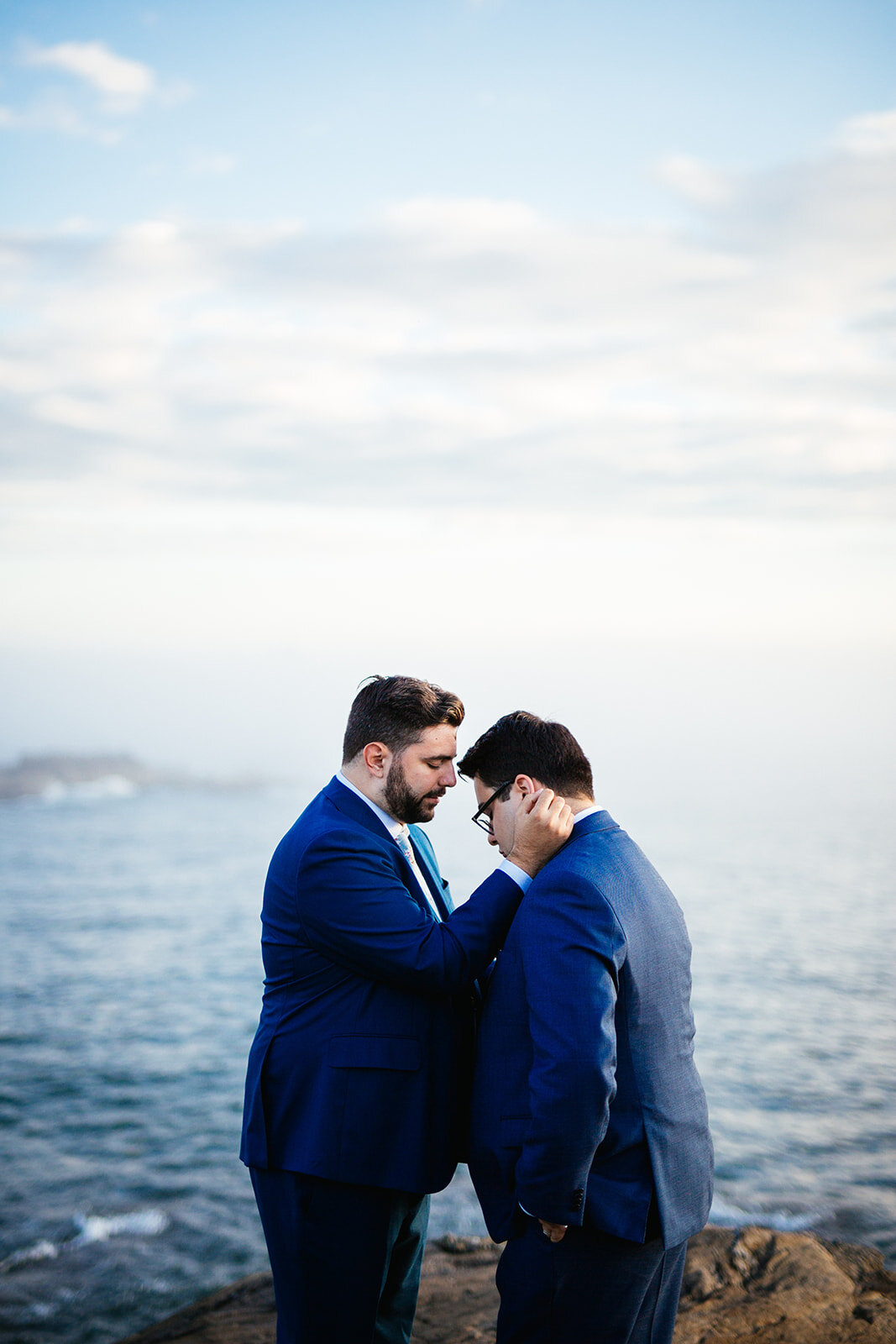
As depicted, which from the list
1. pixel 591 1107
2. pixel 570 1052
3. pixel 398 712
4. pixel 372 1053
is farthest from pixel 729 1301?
pixel 398 712

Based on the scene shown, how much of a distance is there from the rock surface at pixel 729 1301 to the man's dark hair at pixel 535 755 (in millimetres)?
2659

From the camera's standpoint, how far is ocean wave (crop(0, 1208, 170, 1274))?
6.91 meters

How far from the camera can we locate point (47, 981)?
15.5 metres

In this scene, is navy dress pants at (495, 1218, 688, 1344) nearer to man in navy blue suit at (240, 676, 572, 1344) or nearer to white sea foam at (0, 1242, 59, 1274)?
man in navy blue suit at (240, 676, 572, 1344)

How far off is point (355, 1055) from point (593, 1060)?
83 centimetres

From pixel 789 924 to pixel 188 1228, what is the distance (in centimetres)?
1579

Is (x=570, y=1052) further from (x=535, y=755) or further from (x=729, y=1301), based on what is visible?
(x=729, y=1301)

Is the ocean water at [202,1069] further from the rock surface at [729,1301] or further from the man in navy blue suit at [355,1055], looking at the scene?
the man in navy blue suit at [355,1055]

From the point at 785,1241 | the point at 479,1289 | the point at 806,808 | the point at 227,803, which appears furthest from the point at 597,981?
the point at 227,803

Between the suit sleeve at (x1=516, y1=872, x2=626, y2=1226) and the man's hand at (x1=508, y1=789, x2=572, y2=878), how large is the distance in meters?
0.27

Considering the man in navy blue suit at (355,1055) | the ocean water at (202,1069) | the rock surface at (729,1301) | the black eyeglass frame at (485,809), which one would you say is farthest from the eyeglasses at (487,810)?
the ocean water at (202,1069)

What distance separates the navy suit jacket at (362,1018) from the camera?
305 centimetres

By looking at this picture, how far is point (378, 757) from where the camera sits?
3404 mm

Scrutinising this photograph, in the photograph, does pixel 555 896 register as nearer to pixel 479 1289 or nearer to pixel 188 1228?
pixel 479 1289
